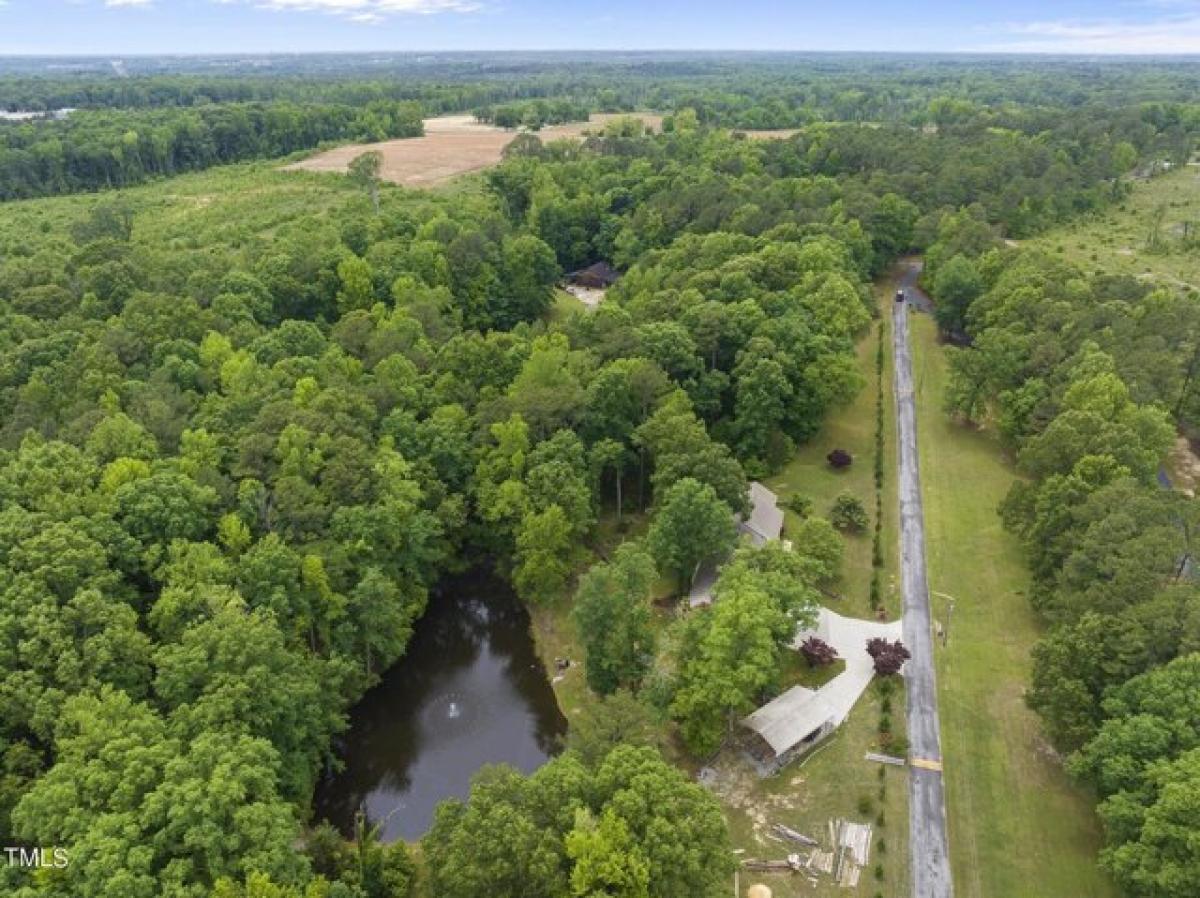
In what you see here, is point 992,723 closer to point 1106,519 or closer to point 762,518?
point 1106,519

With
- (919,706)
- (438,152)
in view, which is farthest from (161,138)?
(919,706)

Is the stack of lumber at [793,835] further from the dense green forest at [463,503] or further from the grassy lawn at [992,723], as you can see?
the grassy lawn at [992,723]

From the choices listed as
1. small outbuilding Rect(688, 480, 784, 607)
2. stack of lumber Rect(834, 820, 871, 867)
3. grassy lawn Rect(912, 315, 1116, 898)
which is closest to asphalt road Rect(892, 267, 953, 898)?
grassy lawn Rect(912, 315, 1116, 898)

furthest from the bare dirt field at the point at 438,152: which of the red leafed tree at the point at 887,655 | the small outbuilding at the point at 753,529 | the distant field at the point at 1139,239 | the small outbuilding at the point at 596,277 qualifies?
the red leafed tree at the point at 887,655

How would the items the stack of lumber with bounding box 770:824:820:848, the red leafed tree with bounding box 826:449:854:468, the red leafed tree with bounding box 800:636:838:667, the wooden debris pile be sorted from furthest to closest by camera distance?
1. the red leafed tree with bounding box 826:449:854:468
2. the red leafed tree with bounding box 800:636:838:667
3. the stack of lumber with bounding box 770:824:820:848
4. the wooden debris pile

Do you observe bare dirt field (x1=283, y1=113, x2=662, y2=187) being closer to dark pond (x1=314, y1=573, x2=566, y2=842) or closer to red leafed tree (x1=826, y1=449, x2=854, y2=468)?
red leafed tree (x1=826, y1=449, x2=854, y2=468)

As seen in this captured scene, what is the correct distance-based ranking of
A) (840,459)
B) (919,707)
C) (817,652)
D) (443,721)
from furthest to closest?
(840,459) → (443,721) → (817,652) → (919,707)

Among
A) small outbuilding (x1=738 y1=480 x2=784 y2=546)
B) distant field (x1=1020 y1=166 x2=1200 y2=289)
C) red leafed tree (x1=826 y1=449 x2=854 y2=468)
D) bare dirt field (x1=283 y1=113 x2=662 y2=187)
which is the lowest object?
red leafed tree (x1=826 y1=449 x2=854 y2=468)
